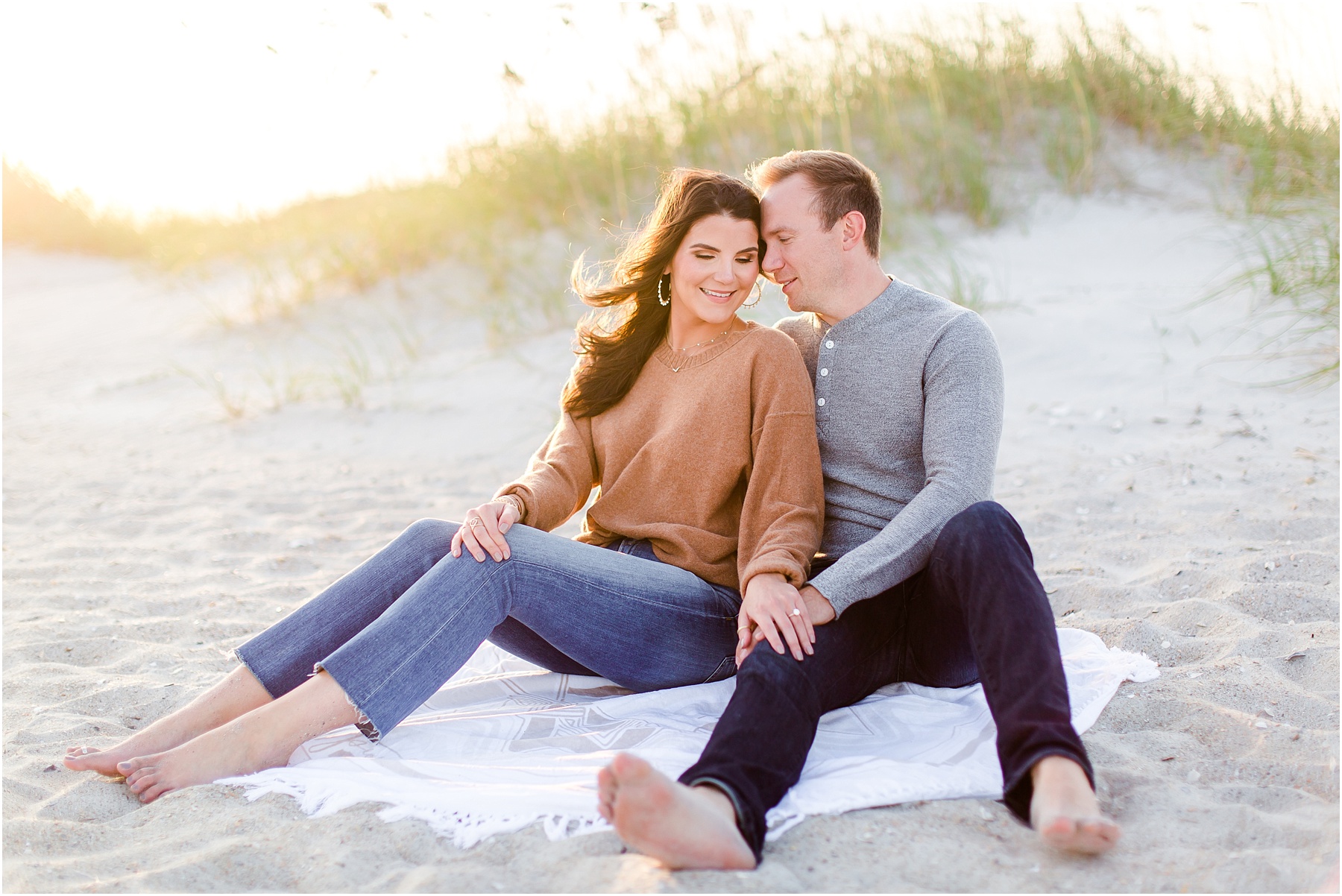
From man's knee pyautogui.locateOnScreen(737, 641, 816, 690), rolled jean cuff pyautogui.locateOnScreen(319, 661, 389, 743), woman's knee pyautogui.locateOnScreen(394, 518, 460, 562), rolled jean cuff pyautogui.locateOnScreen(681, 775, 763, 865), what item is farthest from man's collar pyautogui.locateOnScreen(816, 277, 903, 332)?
rolled jean cuff pyautogui.locateOnScreen(319, 661, 389, 743)

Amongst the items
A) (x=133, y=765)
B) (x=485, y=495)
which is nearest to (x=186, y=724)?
(x=133, y=765)

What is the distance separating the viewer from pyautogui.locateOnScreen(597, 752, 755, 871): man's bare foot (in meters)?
1.67

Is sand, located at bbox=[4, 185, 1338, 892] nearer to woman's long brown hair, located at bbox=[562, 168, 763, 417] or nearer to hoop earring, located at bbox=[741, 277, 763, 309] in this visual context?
woman's long brown hair, located at bbox=[562, 168, 763, 417]

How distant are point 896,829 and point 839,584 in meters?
0.51

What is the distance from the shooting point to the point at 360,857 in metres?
1.87

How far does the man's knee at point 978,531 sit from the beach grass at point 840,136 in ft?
15.3

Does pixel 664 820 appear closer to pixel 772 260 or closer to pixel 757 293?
pixel 772 260

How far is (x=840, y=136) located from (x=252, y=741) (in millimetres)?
5917

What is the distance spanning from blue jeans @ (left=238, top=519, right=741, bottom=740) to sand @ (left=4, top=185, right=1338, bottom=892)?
290 millimetres

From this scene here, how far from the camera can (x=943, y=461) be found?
2.29m

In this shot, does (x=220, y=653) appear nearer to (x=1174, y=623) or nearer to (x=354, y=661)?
(x=354, y=661)

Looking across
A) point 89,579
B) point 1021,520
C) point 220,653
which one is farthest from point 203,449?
point 1021,520

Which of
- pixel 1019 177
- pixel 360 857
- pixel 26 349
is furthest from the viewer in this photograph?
pixel 26 349

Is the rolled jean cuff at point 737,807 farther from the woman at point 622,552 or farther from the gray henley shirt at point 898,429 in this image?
the gray henley shirt at point 898,429
